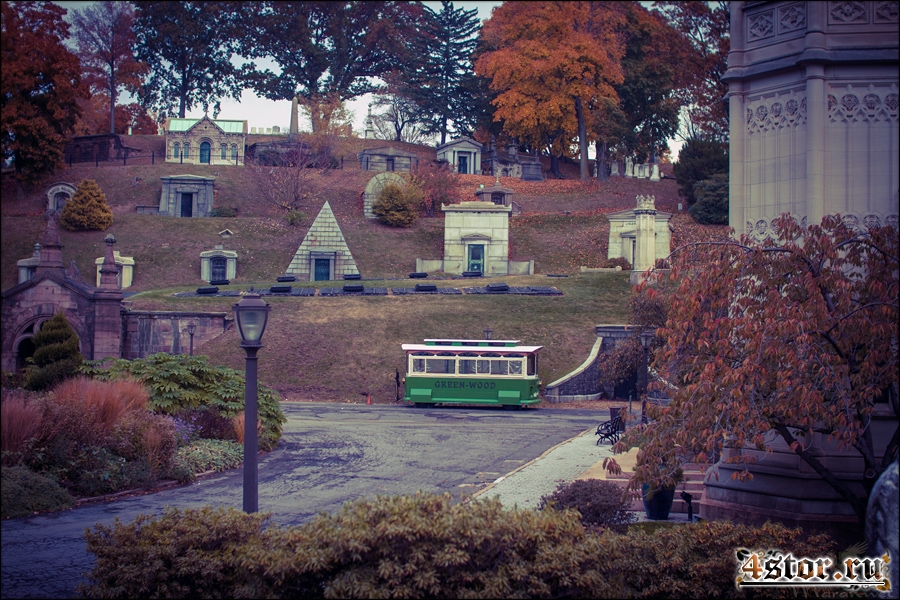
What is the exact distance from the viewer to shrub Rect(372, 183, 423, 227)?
5945cm

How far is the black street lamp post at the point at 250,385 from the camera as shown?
869 centimetres

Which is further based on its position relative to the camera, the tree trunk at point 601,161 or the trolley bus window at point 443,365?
the tree trunk at point 601,161

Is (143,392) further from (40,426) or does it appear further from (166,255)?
(166,255)

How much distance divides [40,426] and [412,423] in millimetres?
14041

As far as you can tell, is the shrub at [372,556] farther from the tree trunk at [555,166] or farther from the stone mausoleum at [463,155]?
the tree trunk at [555,166]

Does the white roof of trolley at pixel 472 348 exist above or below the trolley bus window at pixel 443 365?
above

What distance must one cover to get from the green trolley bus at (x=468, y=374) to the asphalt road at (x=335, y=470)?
136 cm

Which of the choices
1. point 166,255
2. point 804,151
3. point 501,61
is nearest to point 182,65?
point 501,61

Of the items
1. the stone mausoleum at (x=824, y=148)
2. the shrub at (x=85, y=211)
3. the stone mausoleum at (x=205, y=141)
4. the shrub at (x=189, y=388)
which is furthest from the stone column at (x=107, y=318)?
the stone mausoleum at (x=205, y=141)

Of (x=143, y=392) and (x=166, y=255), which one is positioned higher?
(x=166, y=255)

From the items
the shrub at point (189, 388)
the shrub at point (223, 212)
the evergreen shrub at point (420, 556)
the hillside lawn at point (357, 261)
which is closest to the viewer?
the evergreen shrub at point (420, 556)

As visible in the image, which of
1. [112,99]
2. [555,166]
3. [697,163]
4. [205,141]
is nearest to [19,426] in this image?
[112,99]

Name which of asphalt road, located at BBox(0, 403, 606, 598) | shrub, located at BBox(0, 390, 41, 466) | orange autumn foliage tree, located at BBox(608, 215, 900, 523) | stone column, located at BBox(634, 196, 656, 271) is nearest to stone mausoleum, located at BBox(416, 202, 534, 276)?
stone column, located at BBox(634, 196, 656, 271)

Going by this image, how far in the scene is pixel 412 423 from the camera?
26.2 meters
